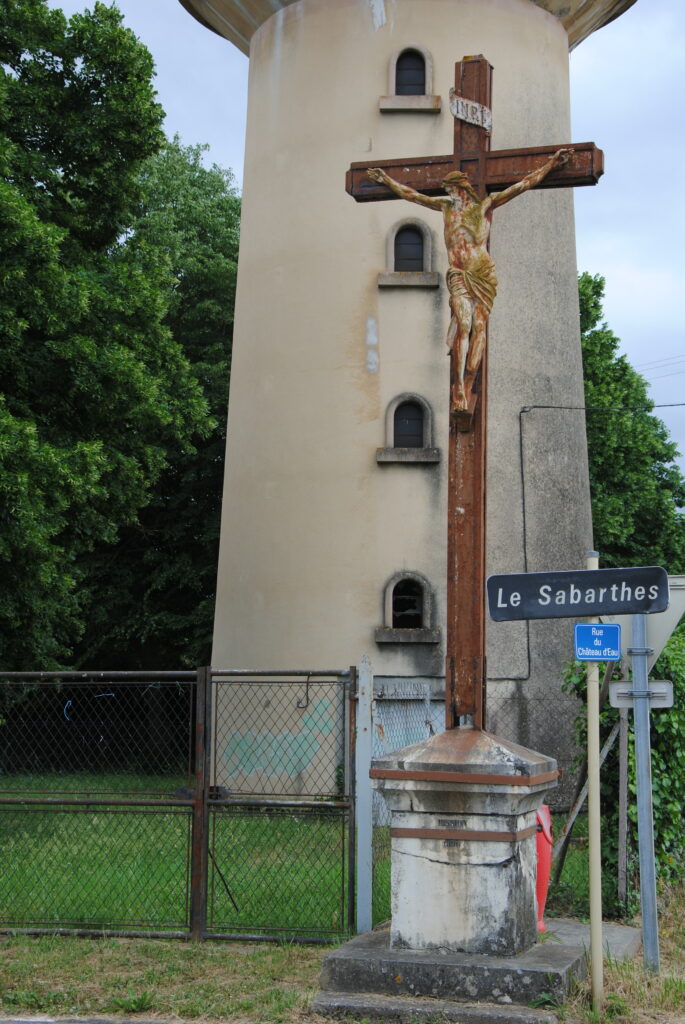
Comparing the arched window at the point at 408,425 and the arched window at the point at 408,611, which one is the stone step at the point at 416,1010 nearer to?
the arched window at the point at 408,611

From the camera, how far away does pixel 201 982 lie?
7781 mm

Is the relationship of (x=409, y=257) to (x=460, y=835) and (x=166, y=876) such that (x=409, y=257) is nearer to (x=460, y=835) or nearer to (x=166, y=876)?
(x=166, y=876)

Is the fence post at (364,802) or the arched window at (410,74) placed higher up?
the arched window at (410,74)

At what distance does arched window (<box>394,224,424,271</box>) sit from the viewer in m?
17.1

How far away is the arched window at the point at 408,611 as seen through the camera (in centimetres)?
1622

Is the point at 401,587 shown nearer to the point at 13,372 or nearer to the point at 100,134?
the point at 13,372

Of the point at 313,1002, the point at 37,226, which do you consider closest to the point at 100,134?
the point at 37,226

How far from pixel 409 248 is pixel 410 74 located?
7.82ft

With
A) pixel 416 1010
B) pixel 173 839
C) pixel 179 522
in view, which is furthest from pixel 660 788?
pixel 179 522

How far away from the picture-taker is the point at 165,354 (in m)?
18.4

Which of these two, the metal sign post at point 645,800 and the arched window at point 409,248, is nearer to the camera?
the metal sign post at point 645,800

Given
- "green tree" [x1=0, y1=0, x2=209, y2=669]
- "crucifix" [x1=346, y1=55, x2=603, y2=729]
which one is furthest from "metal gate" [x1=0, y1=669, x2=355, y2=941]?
"green tree" [x1=0, y1=0, x2=209, y2=669]

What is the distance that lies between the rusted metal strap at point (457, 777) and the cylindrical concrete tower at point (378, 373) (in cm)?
888

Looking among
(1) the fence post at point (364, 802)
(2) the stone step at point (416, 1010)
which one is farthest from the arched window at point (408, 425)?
(2) the stone step at point (416, 1010)
